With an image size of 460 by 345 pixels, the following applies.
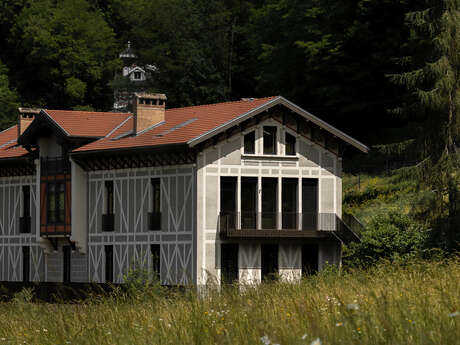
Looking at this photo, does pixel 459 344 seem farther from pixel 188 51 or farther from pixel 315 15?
pixel 188 51

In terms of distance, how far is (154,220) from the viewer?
44812 mm

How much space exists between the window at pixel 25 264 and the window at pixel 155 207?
35.1 feet

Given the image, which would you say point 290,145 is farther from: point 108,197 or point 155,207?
point 108,197

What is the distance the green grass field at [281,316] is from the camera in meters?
9.55

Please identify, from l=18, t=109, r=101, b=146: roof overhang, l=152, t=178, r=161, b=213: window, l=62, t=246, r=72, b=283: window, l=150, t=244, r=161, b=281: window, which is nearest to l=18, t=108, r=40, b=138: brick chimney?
l=18, t=109, r=101, b=146: roof overhang

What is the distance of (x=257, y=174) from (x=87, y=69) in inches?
1837

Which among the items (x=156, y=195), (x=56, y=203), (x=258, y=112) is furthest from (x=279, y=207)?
(x=56, y=203)

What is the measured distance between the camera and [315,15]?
229 ft

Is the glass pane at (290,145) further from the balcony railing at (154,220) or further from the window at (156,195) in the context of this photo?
the balcony railing at (154,220)

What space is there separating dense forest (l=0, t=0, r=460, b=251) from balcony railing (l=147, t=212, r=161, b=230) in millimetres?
10005

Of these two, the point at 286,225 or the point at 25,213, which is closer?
the point at 286,225

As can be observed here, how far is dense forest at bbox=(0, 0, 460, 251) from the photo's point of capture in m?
43.8

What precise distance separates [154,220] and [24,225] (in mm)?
10825

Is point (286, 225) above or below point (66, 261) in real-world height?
above
